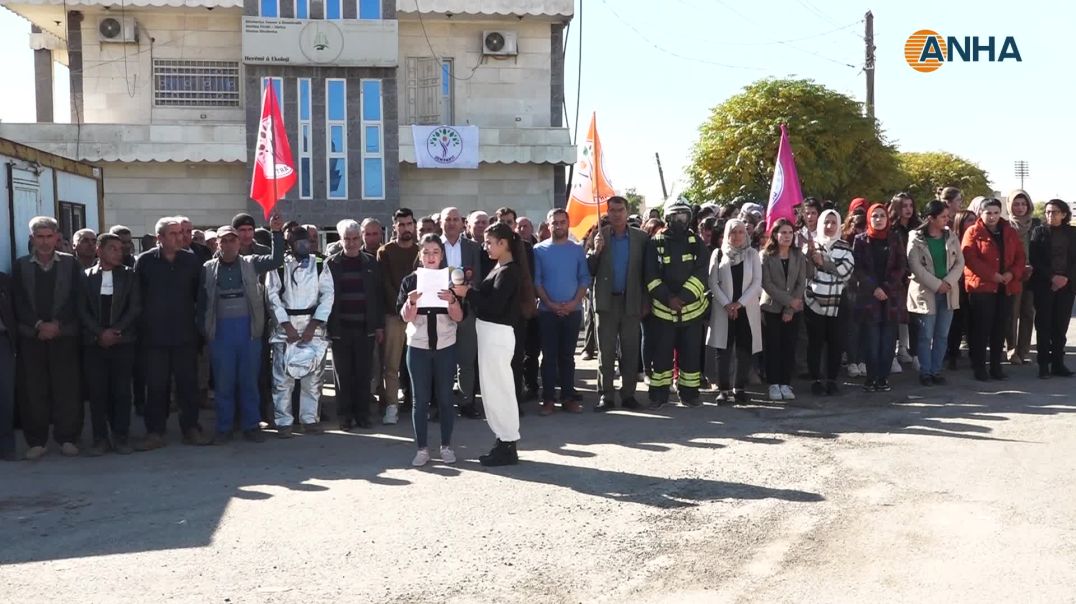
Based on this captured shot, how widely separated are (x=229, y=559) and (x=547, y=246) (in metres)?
5.57

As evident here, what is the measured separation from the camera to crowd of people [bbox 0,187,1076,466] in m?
9.09

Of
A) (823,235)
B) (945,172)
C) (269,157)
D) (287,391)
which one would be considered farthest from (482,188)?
(945,172)

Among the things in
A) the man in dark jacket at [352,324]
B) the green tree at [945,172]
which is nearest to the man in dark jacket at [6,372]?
the man in dark jacket at [352,324]

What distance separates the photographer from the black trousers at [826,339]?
1143 centimetres

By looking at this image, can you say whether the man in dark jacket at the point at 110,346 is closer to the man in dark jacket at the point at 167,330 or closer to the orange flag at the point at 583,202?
the man in dark jacket at the point at 167,330

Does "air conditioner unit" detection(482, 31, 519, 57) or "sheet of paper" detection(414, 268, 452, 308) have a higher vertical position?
"air conditioner unit" detection(482, 31, 519, 57)

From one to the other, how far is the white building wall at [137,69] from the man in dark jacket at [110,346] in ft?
72.7

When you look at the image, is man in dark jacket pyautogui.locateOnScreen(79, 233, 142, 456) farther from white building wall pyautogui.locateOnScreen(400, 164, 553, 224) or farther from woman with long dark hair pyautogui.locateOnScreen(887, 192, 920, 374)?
white building wall pyautogui.locateOnScreen(400, 164, 553, 224)

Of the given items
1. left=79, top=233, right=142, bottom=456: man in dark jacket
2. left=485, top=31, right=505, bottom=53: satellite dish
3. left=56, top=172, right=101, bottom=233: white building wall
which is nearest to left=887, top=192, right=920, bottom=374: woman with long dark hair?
left=79, top=233, right=142, bottom=456: man in dark jacket

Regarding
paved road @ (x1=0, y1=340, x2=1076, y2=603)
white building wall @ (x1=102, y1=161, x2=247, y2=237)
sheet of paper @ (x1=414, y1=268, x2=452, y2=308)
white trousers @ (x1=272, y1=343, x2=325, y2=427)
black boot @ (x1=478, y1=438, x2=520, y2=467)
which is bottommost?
paved road @ (x1=0, y1=340, x2=1076, y2=603)

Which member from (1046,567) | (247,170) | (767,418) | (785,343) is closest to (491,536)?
(1046,567)

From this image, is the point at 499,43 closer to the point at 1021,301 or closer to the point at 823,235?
the point at 1021,301

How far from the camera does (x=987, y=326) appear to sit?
1212 cm

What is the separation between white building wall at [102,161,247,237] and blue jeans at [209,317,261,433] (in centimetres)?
2131
